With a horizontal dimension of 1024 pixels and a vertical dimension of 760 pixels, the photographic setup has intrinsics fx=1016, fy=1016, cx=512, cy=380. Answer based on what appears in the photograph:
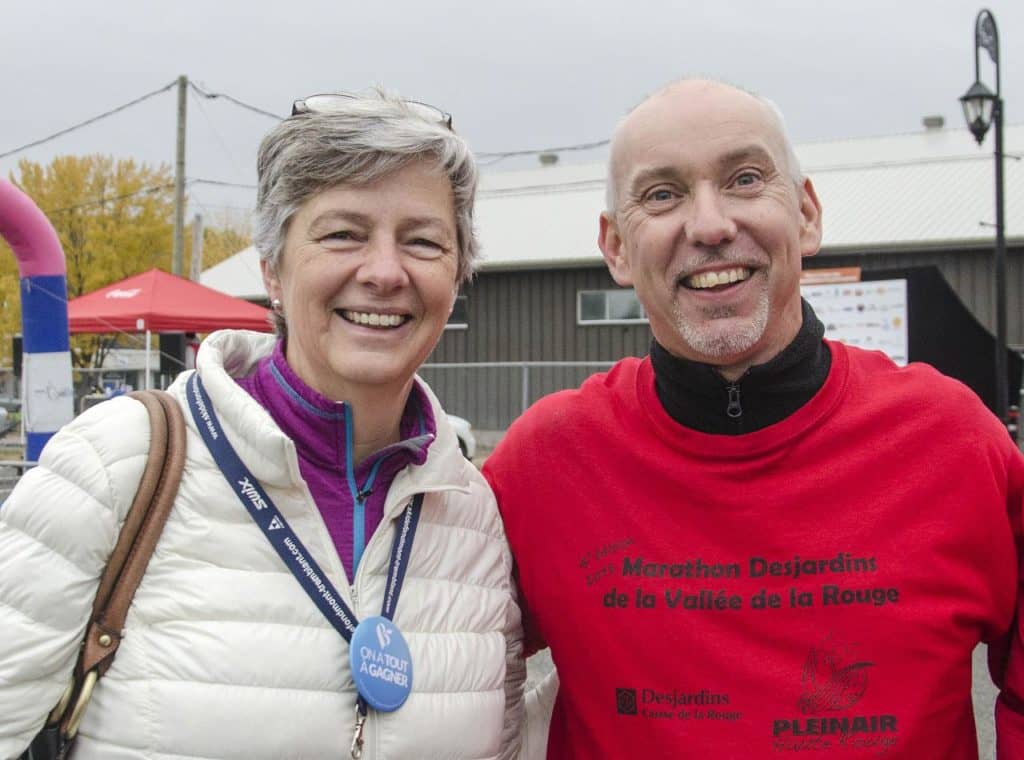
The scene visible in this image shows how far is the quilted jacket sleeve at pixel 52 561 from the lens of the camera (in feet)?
5.66

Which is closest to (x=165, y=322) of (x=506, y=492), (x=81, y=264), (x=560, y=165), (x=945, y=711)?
(x=506, y=492)

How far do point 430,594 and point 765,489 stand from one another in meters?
0.78

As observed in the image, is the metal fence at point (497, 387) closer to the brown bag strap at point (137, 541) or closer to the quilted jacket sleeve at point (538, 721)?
the quilted jacket sleeve at point (538, 721)

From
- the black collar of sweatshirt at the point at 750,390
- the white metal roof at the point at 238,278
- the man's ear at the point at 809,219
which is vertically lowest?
the black collar of sweatshirt at the point at 750,390

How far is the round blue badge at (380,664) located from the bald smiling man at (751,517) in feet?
1.81

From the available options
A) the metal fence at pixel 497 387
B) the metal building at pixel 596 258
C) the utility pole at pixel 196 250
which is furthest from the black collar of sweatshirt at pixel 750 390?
the utility pole at pixel 196 250

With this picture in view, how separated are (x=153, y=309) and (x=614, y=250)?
10746 mm

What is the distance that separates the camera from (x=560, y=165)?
99.8ft

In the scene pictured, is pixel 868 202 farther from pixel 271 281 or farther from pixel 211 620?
pixel 211 620

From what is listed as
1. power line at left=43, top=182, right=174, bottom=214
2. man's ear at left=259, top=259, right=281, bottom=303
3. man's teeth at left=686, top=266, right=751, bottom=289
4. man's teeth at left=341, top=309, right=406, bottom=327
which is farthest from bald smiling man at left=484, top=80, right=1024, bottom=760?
power line at left=43, top=182, right=174, bottom=214

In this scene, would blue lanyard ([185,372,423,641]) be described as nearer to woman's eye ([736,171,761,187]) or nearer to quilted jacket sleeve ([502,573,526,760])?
quilted jacket sleeve ([502,573,526,760])

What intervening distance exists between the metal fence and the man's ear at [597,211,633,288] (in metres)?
16.4

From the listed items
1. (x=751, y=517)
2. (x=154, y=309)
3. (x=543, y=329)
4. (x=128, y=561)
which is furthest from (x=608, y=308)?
(x=128, y=561)

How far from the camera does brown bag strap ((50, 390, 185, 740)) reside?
5.79 feet
